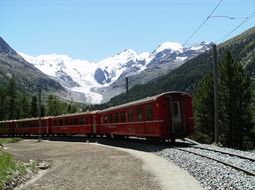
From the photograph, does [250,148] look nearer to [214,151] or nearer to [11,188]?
[214,151]

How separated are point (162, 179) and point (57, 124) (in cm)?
4888

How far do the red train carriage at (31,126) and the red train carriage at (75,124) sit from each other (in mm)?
2888

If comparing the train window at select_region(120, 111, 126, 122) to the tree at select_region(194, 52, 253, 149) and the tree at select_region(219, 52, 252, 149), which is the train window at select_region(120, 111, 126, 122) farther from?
the tree at select_region(219, 52, 252, 149)

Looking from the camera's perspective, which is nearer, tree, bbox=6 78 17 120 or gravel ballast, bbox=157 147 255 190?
gravel ballast, bbox=157 147 255 190

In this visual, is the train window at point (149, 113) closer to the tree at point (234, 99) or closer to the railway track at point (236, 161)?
the railway track at point (236, 161)

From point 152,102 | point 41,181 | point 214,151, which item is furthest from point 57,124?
point 41,181

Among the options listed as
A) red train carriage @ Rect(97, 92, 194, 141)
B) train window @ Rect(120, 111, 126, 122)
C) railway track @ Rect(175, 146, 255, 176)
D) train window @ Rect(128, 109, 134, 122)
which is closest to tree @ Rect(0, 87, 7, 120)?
train window @ Rect(120, 111, 126, 122)

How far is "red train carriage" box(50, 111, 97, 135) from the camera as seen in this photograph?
51.2 metres

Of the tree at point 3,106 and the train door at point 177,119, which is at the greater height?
the tree at point 3,106

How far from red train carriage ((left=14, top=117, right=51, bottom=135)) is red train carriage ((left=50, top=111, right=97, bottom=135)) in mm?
2888

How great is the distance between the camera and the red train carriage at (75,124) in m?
51.2

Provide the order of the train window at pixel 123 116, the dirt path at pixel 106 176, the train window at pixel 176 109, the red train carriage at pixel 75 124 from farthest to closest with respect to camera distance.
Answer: the red train carriage at pixel 75 124
the train window at pixel 123 116
the train window at pixel 176 109
the dirt path at pixel 106 176

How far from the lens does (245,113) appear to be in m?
53.1

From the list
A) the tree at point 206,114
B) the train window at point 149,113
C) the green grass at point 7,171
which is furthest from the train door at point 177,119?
A: the tree at point 206,114
